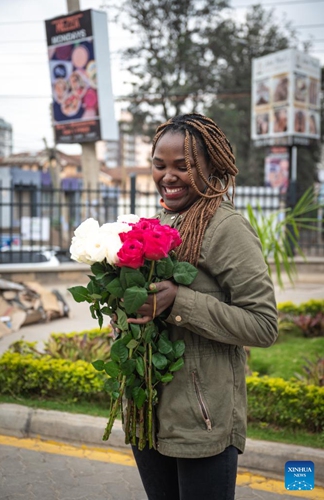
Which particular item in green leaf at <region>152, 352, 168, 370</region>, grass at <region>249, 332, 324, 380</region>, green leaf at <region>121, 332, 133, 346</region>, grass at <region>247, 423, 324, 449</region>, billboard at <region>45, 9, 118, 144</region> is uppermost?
billboard at <region>45, 9, 118, 144</region>

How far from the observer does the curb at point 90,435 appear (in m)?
3.70

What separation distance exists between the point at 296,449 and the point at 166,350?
7.61 ft

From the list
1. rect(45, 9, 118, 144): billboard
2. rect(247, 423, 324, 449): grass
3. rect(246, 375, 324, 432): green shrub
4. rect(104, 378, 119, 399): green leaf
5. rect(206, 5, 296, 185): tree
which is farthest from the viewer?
rect(206, 5, 296, 185): tree

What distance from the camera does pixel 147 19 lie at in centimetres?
2978

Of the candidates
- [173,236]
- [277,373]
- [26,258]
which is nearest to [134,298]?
[173,236]

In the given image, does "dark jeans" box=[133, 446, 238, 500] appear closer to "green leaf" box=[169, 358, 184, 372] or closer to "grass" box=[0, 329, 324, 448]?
"green leaf" box=[169, 358, 184, 372]

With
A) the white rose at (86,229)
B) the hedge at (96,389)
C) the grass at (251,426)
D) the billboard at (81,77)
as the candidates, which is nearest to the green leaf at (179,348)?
the white rose at (86,229)

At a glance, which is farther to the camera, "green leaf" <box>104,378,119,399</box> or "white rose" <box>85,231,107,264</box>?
"green leaf" <box>104,378,119,399</box>

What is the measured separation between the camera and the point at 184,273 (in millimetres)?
1772

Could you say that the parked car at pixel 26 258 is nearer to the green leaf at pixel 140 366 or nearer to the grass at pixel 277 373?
the grass at pixel 277 373

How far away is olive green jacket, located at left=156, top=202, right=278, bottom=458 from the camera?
1.77 meters

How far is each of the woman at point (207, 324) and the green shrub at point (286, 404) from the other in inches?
89.7

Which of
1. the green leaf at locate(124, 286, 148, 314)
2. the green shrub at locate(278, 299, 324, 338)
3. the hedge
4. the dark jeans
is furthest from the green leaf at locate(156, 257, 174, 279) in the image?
the green shrub at locate(278, 299, 324, 338)

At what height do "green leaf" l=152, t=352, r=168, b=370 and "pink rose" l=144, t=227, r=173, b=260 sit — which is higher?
"pink rose" l=144, t=227, r=173, b=260
